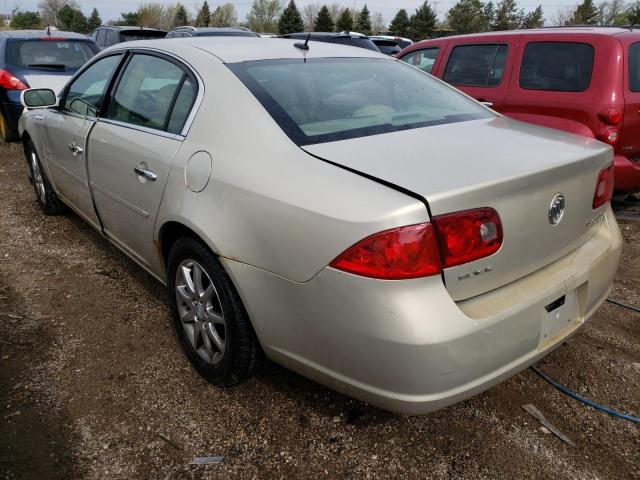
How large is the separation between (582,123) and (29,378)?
174 inches

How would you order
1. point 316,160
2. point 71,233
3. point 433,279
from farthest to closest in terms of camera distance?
point 71,233, point 316,160, point 433,279

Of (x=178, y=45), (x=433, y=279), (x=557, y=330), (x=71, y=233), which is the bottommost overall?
(x=71, y=233)

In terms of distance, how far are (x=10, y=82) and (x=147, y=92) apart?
5760 mm

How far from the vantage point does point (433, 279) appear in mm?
1707

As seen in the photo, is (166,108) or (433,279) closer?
(433,279)

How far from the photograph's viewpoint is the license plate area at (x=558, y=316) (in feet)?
6.50

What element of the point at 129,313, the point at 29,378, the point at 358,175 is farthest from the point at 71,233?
the point at 358,175

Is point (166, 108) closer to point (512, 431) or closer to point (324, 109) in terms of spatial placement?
point (324, 109)

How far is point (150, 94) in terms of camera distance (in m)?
2.89

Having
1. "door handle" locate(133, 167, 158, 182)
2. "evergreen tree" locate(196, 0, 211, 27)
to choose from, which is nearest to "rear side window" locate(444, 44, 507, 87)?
"door handle" locate(133, 167, 158, 182)

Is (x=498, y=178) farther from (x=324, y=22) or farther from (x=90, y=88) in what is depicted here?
(x=324, y=22)

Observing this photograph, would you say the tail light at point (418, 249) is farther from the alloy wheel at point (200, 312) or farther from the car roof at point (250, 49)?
the car roof at point (250, 49)

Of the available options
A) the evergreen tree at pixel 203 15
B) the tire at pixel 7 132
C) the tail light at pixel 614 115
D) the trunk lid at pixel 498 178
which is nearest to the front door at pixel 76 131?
the trunk lid at pixel 498 178

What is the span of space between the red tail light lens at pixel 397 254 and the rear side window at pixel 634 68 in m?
3.81
